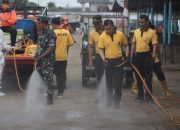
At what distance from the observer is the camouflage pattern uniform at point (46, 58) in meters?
10.6

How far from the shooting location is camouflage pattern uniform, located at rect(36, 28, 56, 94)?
10.6 m

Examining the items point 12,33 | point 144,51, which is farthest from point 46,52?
point 12,33

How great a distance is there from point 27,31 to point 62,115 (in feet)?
15.3

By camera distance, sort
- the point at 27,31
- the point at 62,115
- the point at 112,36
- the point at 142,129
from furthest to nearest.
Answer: the point at 27,31 < the point at 112,36 < the point at 62,115 < the point at 142,129

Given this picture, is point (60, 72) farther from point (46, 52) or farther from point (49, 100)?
point (46, 52)

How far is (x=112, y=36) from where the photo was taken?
409 inches

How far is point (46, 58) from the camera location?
1057 cm

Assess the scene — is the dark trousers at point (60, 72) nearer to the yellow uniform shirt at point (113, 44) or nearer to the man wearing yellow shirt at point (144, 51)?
the yellow uniform shirt at point (113, 44)

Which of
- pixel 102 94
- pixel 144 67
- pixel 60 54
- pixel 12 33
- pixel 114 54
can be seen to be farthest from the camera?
pixel 12 33

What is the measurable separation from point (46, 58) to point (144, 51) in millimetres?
2253

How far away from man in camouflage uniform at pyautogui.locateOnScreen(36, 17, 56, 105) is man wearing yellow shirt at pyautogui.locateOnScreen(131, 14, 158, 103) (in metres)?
1.97

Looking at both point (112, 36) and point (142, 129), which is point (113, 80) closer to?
point (112, 36)

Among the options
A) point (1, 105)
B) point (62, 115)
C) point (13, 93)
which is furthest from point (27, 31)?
point (62, 115)

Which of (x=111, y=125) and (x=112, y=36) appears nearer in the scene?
(x=111, y=125)
